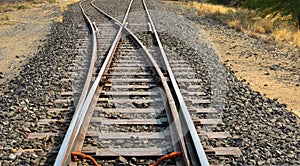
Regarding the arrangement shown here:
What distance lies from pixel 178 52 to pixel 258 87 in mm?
2882

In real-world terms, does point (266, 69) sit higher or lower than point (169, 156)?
lower

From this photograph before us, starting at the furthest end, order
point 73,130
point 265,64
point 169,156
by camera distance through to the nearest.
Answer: point 265,64, point 73,130, point 169,156

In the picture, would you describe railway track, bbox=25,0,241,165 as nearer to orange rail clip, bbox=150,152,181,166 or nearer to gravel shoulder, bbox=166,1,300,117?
orange rail clip, bbox=150,152,181,166

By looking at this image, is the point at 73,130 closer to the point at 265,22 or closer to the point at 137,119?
the point at 137,119

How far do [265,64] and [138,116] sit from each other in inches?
214

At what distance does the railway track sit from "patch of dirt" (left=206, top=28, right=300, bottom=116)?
143 centimetres

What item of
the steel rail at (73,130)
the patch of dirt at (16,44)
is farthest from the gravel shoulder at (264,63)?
the patch of dirt at (16,44)

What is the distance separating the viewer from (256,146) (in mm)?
4926

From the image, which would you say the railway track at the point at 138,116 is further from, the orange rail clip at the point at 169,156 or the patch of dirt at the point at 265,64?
the patch of dirt at the point at 265,64

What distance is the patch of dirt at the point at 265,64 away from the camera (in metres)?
7.83

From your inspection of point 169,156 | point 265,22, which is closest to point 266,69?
point 169,156

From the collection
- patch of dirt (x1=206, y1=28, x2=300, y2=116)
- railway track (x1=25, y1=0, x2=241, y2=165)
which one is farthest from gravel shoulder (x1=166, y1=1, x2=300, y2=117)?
railway track (x1=25, y1=0, x2=241, y2=165)

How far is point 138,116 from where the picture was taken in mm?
5809

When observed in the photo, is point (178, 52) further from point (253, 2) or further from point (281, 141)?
point (253, 2)
